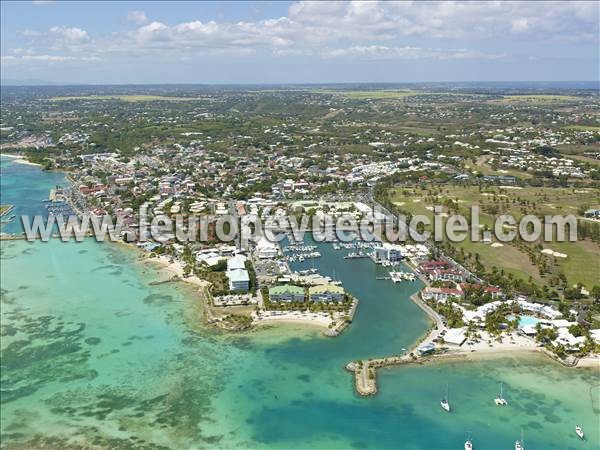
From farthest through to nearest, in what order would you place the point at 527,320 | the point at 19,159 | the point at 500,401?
the point at 19,159
the point at 527,320
the point at 500,401

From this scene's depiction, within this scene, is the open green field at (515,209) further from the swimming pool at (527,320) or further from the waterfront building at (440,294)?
the swimming pool at (527,320)

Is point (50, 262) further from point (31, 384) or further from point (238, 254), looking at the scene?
point (31, 384)

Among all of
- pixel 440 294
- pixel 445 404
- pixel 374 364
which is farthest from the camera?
pixel 440 294

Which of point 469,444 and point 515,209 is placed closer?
point 469,444

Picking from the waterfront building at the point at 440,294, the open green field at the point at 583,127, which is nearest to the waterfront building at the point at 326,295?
the waterfront building at the point at 440,294

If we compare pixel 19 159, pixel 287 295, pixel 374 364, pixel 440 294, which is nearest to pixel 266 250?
pixel 287 295

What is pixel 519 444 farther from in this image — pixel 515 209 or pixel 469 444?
pixel 515 209
